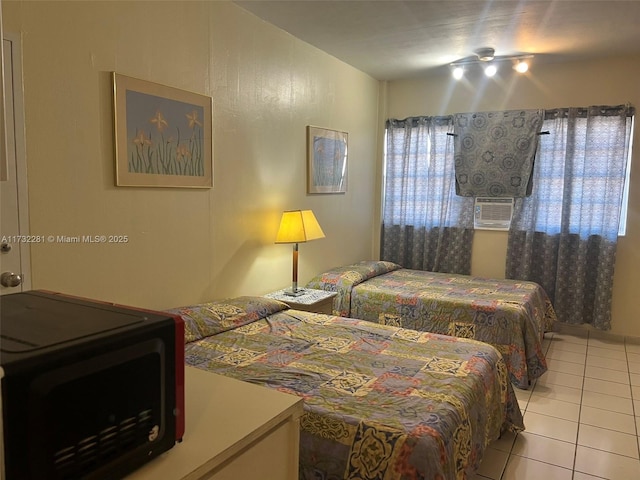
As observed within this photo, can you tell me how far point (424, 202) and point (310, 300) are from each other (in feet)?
7.07

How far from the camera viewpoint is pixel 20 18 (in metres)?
1.96

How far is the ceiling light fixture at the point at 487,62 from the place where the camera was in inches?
158

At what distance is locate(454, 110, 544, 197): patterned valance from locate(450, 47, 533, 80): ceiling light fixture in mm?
407

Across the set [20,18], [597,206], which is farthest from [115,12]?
[597,206]

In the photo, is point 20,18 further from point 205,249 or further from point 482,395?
point 482,395

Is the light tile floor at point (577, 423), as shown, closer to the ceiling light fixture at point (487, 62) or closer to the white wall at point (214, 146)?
the white wall at point (214, 146)

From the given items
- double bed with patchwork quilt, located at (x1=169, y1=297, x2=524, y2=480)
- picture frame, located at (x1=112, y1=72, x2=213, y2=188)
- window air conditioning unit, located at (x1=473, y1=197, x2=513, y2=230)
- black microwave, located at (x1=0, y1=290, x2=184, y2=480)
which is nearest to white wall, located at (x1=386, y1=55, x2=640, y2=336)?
window air conditioning unit, located at (x1=473, y1=197, x2=513, y2=230)

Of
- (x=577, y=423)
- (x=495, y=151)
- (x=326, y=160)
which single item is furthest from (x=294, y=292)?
(x=495, y=151)

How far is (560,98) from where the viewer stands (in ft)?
14.3

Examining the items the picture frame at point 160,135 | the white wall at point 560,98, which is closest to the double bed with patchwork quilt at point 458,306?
the white wall at point 560,98

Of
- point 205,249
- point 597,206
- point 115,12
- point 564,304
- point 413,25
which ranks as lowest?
point 564,304

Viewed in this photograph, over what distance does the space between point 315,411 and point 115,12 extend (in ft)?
6.99

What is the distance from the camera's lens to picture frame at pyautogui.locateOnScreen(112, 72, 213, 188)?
242 cm

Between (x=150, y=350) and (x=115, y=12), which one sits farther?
(x=115, y=12)
